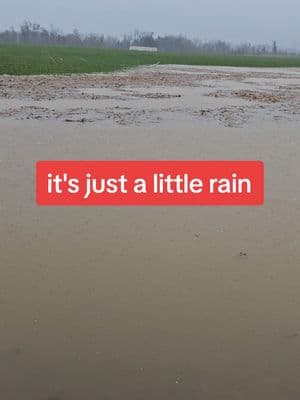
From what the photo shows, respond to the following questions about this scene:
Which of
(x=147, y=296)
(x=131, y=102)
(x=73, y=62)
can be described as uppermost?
(x=73, y=62)

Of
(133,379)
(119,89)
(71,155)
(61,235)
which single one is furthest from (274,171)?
(119,89)

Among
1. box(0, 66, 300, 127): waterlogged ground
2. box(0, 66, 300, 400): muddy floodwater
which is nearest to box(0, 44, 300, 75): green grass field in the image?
box(0, 66, 300, 127): waterlogged ground

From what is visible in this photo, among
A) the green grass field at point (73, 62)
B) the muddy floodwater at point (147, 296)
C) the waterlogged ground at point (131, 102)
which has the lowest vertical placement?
the muddy floodwater at point (147, 296)

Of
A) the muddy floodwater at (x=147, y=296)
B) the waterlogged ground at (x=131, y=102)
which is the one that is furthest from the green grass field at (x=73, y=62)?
the muddy floodwater at (x=147, y=296)

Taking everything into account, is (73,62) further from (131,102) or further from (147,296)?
(147,296)

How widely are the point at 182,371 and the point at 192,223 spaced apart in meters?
3.03

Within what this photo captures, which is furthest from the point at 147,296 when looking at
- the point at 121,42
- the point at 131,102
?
the point at 121,42

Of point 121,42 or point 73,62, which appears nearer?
point 73,62

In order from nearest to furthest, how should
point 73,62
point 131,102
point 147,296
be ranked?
point 147,296, point 131,102, point 73,62

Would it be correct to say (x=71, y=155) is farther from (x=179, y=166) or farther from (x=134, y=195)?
(x=134, y=195)

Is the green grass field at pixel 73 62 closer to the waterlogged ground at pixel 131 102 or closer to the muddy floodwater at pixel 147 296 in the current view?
the waterlogged ground at pixel 131 102

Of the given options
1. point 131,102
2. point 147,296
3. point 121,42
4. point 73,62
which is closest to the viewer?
point 147,296

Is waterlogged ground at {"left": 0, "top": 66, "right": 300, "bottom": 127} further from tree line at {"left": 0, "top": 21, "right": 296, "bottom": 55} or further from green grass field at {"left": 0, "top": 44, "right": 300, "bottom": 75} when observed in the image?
tree line at {"left": 0, "top": 21, "right": 296, "bottom": 55}

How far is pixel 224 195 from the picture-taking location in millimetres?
7590
